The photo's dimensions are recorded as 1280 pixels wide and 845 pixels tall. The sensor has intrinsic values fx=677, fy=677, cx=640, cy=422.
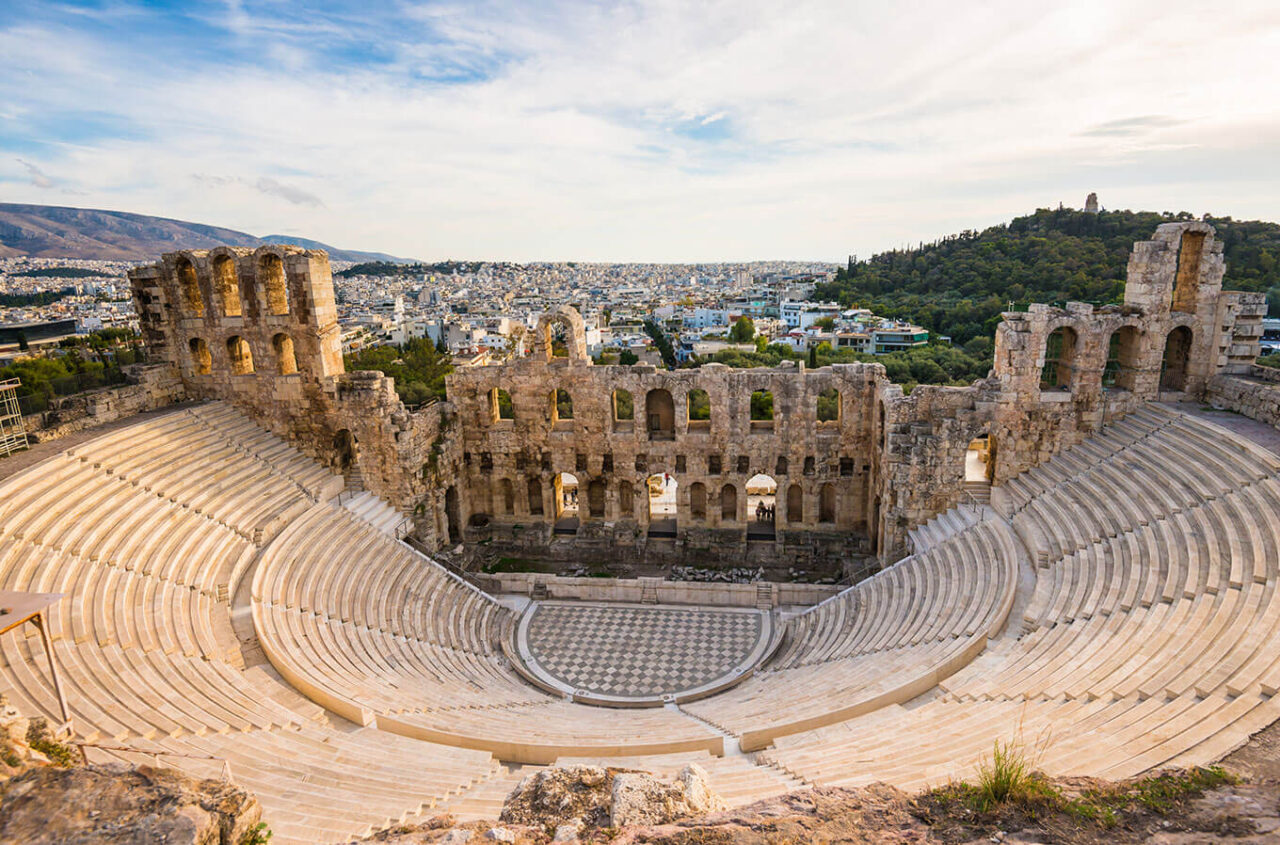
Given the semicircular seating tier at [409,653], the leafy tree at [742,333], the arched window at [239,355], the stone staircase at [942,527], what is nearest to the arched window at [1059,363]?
the stone staircase at [942,527]

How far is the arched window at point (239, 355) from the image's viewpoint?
24547 mm

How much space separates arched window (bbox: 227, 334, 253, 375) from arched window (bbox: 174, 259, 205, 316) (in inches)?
56.9

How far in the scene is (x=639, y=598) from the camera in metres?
23.2

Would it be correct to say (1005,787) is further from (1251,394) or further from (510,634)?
(1251,394)

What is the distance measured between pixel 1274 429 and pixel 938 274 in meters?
86.2

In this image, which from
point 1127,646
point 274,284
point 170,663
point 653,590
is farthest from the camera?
→ point 274,284

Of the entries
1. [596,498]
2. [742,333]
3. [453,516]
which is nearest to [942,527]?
[596,498]

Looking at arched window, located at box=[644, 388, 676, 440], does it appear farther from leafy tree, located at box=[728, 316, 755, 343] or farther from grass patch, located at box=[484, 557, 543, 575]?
A: leafy tree, located at box=[728, 316, 755, 343]

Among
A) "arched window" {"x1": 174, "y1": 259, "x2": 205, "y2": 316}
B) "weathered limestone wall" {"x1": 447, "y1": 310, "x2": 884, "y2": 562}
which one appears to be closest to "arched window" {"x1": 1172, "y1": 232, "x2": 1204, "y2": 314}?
"weathered limestone wall" {"x1": 447, "y1": 310, "x2": 884, "y2": 562}

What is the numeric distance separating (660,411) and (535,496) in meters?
6.38

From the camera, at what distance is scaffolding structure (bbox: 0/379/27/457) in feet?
59.7

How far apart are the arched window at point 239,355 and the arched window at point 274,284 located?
180cm

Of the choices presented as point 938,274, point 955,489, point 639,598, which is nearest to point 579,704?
point 639,598

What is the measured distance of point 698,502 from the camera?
28156 millimetres
